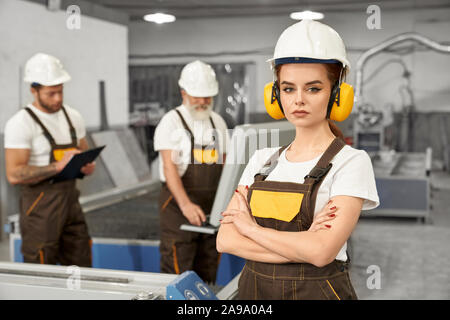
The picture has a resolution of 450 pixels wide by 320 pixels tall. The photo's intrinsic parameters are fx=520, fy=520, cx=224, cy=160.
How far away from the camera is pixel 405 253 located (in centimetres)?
429

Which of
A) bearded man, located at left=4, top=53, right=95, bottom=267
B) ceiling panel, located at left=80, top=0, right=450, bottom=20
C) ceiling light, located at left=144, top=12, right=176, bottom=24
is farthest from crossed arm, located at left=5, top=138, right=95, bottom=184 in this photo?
ceiling light, located at left=144, top=12, right=176, bottom=24

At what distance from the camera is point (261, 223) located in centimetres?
112

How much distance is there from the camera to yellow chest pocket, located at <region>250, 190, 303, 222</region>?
3.50ft

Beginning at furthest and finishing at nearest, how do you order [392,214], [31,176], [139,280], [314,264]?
[392,214] → [31,176] → [139,280] → [314,264]

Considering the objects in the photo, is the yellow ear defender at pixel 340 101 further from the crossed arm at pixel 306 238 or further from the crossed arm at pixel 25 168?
the crossed arm at pixel 25 168

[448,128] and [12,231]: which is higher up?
[448,128]

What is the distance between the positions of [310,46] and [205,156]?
1610mm

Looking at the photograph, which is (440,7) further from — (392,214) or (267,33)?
(392,214)

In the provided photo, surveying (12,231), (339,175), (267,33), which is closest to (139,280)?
(339,175)

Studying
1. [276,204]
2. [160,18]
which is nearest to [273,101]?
[276,204]

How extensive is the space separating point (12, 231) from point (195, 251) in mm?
1191

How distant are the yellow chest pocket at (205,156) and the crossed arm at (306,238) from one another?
1521 millimetres

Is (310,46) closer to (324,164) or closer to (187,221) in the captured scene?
(324,164)

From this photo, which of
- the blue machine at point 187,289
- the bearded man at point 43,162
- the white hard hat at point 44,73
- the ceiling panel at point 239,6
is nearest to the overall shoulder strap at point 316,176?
the blue machine at point 187,289
